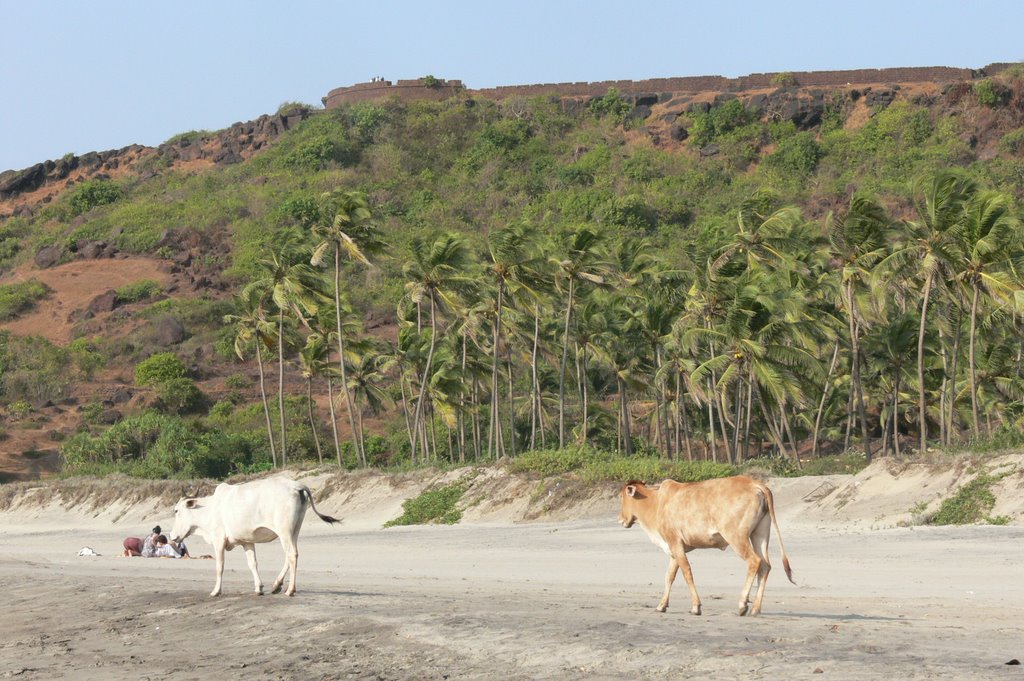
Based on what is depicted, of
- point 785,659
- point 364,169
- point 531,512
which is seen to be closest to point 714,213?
point 364,169

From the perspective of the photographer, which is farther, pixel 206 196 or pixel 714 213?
pixel 206 196

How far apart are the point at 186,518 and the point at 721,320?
31.5 meters

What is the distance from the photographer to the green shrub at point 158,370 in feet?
279

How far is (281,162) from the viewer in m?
129

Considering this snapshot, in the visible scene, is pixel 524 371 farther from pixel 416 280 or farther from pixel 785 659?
pixel 785 659

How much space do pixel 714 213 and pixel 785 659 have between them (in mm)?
96481

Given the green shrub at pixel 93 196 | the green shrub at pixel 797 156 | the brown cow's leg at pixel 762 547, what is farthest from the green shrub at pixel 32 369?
the brown cow's leg at pixel 762 547

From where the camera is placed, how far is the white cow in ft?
53.1

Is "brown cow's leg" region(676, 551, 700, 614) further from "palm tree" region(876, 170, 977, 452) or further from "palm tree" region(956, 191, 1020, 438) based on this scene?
"palm tree" region(876, 170, 977, 452)

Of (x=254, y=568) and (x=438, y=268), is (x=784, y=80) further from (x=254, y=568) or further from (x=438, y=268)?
(x=254, y=568)

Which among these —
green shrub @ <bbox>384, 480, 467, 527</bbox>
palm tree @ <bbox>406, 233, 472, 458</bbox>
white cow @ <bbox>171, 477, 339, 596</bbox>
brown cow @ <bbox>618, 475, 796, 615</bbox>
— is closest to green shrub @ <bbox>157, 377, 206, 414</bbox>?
palm tree @ <bbox>406, 233, 472, 458</bbox>

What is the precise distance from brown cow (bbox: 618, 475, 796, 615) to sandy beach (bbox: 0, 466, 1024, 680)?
0.55 m

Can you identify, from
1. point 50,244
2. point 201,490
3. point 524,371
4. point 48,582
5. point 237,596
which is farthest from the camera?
point 50,244

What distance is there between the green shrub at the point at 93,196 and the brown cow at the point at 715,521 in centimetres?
12403
